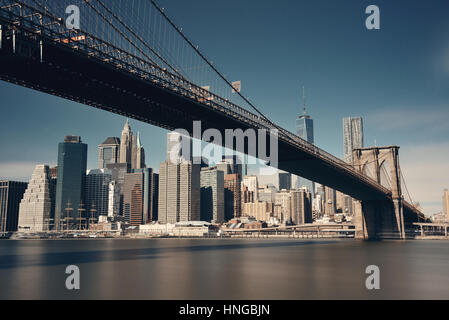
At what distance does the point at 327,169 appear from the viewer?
62344 millimetres

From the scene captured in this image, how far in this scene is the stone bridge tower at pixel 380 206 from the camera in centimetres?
7488

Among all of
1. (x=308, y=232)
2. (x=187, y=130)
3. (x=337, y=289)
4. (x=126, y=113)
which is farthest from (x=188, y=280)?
(x=308, y=232)

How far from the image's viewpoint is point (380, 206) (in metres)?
77.6

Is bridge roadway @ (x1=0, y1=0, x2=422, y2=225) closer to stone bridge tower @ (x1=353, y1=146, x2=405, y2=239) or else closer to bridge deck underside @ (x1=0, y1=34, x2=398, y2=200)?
bridge deck underside @ (x1=0, y1=34, x2=398, y2=200)

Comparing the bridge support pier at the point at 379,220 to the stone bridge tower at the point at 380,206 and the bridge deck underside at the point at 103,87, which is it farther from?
the bridge deck underside at the point at 103,87

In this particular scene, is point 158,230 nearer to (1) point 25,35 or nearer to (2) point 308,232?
(2) point 308,232

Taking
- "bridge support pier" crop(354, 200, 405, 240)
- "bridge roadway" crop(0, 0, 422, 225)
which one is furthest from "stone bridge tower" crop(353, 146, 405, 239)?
"bridge roadway" crop(0, 0, 422, 225)

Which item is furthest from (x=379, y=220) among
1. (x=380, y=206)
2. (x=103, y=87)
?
(x=103, y=87)

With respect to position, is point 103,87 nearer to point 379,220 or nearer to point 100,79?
point 100,79

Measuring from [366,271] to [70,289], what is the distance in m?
17.0

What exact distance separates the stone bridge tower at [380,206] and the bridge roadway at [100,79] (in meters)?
36.2

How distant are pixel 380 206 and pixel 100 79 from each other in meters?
61.8

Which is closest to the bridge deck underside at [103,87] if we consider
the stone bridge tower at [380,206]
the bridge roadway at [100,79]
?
the bridge roadway at [100,79]

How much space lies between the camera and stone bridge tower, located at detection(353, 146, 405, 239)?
7488 cm
